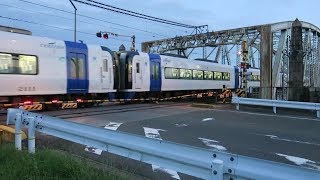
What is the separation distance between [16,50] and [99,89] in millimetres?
→ 6005

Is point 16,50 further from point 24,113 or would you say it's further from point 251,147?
point 251,147

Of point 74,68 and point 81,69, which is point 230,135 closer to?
point 74,68

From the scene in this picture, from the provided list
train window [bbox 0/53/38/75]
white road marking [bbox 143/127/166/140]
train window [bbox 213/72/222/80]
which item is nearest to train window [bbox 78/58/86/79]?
train window [bbox 0/53/38/75]

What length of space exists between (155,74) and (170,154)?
23.7 metres

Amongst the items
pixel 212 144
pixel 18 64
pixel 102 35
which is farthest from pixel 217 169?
pixel 102 35

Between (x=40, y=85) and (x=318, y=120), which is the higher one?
(x=40, y=85)

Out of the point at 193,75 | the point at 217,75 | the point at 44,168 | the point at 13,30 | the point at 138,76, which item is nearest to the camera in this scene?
the point at 44,168

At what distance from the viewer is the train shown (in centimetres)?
1889

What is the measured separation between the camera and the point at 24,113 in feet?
29.2

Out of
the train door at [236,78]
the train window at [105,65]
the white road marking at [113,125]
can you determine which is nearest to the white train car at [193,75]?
the train door at [236,78]

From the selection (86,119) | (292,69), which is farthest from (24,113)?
(292,69)

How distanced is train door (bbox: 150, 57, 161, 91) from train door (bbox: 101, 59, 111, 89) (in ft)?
16.1

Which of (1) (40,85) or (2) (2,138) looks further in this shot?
(1) (40,85)

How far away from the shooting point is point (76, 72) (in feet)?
72.6
